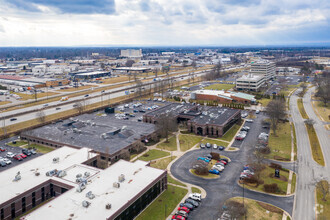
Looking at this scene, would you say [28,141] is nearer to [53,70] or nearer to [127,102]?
[127,102]

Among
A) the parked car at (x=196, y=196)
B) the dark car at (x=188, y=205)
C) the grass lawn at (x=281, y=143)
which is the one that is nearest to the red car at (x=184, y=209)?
the dark car at (x=188, y=205)

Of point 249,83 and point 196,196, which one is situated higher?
point 249,83

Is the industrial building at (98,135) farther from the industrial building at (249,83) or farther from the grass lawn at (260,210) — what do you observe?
the industrial building at (249,83)

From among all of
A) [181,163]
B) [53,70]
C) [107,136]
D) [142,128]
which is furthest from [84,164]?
[53,70]

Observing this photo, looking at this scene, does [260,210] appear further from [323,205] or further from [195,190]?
[195,190]

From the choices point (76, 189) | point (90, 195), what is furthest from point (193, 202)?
point (76, 189)

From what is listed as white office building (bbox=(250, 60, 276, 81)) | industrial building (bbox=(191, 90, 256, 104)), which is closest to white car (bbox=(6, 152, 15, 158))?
industrial building (bbox=(191, 90, 256, 104))
